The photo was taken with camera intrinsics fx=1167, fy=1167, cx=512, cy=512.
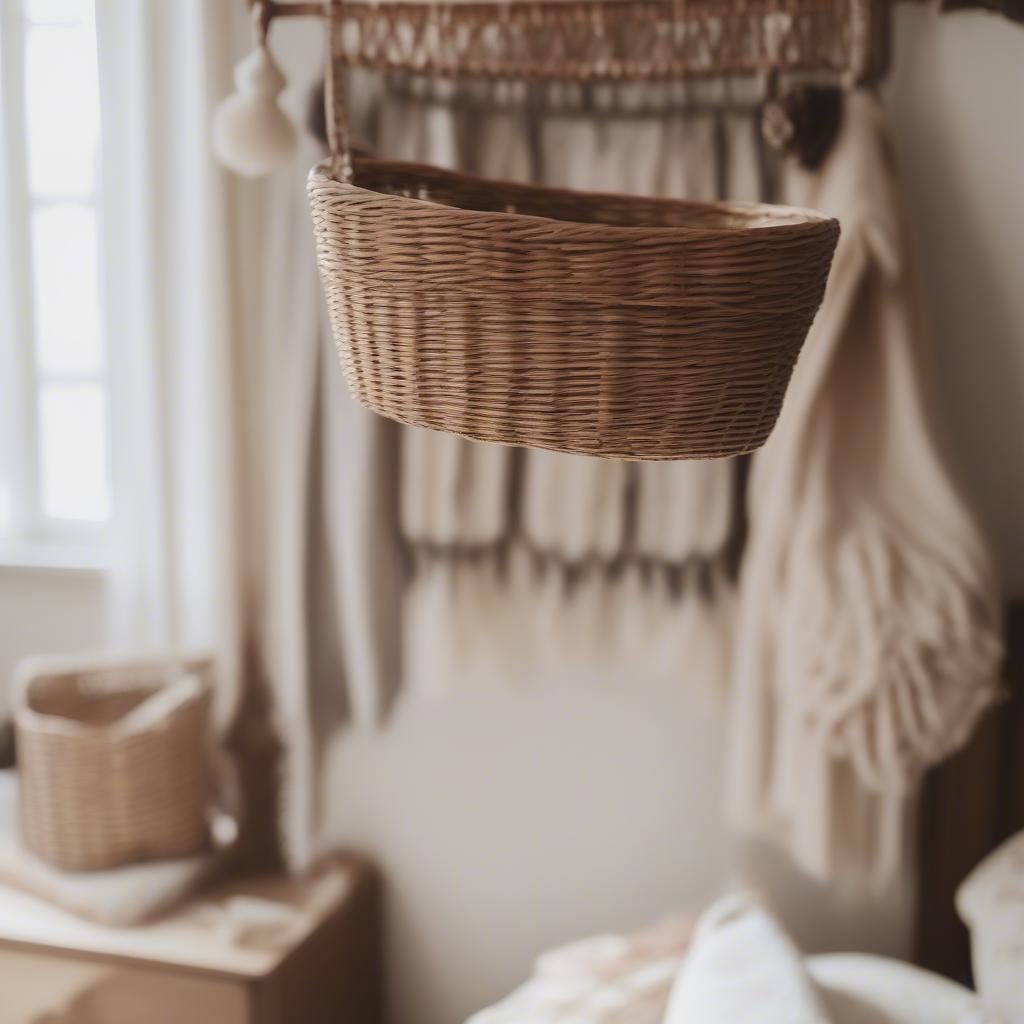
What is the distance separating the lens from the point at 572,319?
76cm

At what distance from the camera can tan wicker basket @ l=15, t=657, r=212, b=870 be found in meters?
1.67

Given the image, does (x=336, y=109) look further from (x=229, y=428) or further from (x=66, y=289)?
(x=66, y=289)

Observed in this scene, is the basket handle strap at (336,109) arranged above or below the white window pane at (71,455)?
above

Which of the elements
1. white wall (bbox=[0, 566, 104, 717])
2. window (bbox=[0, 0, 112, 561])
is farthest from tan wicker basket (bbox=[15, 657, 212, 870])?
window (bbox=[0, 0, 112, 561])

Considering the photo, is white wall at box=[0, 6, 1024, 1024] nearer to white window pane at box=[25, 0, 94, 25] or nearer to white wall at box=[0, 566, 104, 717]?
white wall at box=[0, 566, 104, 717]

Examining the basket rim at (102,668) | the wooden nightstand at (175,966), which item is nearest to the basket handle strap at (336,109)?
the basket rim at (102,668)

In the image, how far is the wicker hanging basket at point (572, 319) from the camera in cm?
73

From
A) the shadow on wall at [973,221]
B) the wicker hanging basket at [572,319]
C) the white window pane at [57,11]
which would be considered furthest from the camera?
the white window pane at [57,11]

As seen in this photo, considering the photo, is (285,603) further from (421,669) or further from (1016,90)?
(1016,90)

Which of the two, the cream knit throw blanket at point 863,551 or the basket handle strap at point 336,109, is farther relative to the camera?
the cream knit throw blanket at point 863,551

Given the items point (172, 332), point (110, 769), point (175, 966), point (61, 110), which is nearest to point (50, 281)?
point (61, 110)

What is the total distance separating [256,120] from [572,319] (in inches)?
26.6

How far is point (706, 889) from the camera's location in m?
1.83

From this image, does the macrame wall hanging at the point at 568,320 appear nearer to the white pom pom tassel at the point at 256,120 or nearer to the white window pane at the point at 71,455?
the white pom pom tassel at the point at 256,120
